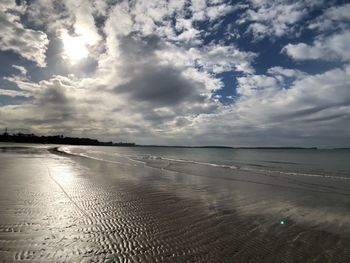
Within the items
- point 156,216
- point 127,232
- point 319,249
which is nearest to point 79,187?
point 156,216

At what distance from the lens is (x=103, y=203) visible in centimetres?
987

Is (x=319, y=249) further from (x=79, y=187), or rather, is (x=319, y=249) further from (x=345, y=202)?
(x=79, y=187)

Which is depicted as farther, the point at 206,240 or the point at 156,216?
the point at 156,216

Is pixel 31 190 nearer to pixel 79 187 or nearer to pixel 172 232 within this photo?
pixel 79 187

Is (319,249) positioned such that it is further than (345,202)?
No

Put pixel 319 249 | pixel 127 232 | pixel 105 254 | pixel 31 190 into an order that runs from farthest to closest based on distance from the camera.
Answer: pixel 31 190
pixel 127 232
pixel 319 249
pixel 105 254

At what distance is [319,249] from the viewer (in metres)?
6.05

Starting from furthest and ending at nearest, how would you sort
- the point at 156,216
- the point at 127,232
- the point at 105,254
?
the point at 156,216
the point at 127,232
the point at 105,254

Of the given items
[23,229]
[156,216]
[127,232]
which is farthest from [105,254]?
[156,216]

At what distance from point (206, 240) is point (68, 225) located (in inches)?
153

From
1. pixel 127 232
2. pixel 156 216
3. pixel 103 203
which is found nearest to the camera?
pixel 127 232

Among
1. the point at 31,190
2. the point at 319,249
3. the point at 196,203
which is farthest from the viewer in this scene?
the point at 31,190

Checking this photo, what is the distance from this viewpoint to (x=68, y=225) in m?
6.88

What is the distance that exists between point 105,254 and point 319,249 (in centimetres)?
518
